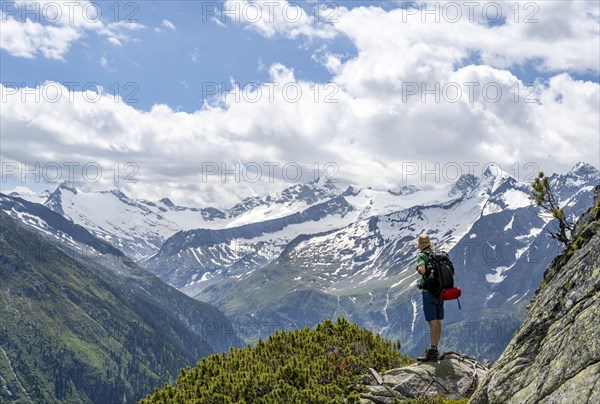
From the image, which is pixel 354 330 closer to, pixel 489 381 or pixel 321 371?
pixel 321 371

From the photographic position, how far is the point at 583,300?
1276cm

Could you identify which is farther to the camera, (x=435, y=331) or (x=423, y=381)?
(x=435, y=331)

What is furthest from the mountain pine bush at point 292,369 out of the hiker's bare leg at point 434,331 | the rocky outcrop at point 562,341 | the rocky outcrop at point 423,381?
the rocky outcrop at point 562,341

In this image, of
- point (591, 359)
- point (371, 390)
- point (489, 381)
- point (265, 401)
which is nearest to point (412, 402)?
point (371, 390)

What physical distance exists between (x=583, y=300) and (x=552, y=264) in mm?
3927

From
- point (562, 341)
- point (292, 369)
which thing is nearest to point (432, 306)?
point (292, 369)

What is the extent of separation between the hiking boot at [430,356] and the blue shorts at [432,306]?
128 cm

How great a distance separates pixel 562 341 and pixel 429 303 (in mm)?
6888

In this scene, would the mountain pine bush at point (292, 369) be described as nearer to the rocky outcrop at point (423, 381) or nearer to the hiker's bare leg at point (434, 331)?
the rocky outcrop at point (423, 381)

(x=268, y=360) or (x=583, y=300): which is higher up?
(x=583, y=300)

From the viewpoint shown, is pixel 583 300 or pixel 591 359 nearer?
pixel 591 359

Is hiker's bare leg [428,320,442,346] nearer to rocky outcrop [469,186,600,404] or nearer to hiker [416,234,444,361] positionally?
hiker [416,234,444,361]

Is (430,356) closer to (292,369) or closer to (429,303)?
(429,303)

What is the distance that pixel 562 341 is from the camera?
12.6 metres
